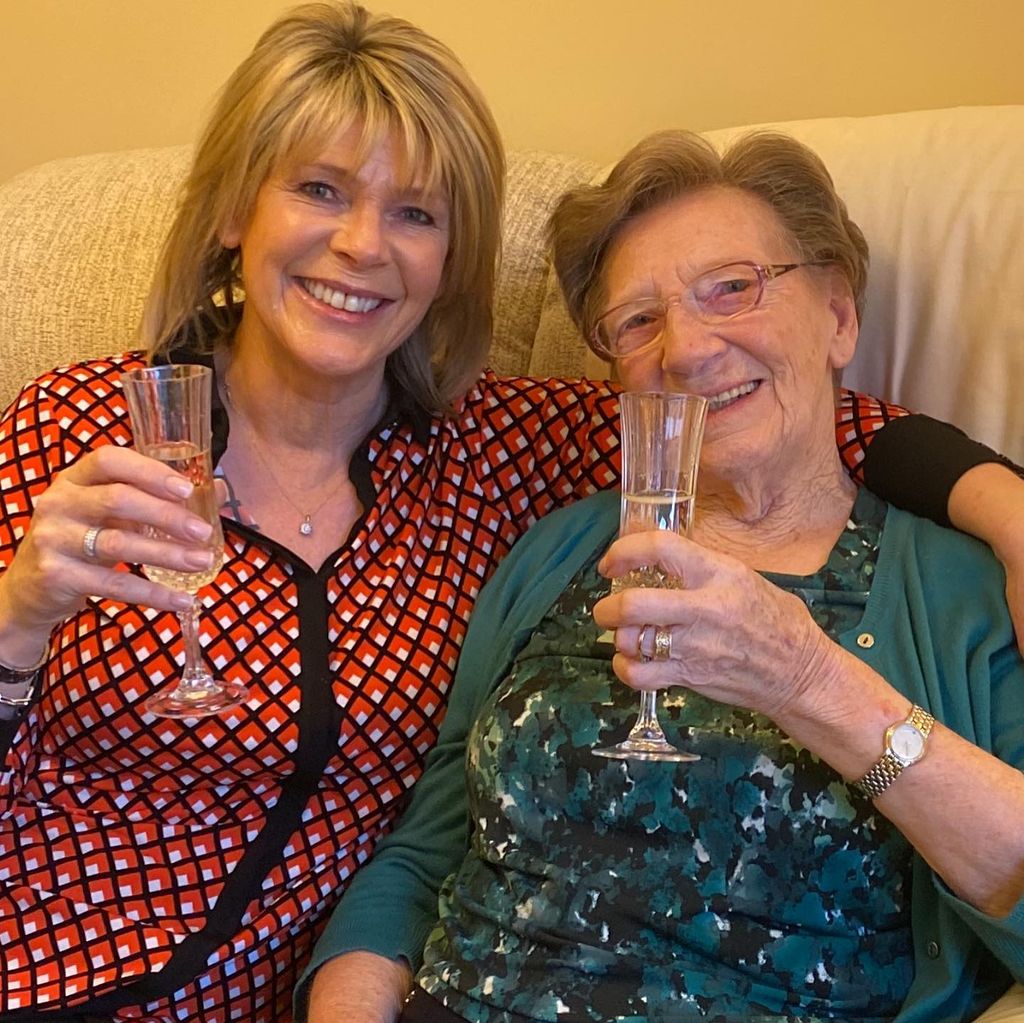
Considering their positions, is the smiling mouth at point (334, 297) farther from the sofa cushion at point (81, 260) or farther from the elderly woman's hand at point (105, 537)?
the sofa cushion at point (81, 260)

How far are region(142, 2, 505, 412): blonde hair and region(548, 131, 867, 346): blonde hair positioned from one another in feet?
0.60

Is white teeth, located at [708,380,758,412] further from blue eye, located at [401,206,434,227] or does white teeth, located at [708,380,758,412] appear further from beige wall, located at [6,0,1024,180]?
beige wall, located at [6,0,1024,180]

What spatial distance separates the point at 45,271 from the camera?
235 centimetres

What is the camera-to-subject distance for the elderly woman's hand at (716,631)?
1.07m

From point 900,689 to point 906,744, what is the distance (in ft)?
0.54

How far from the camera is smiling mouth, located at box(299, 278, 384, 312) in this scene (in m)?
1.59

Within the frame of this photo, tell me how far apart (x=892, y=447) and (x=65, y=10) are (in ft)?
7.46

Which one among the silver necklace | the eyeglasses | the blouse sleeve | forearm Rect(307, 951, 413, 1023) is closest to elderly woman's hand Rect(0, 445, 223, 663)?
the silver necklace

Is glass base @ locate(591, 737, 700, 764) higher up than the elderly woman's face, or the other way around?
the elderly woman's face

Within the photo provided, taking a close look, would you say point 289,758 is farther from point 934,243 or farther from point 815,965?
point 934,243

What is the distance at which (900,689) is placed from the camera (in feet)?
4.25

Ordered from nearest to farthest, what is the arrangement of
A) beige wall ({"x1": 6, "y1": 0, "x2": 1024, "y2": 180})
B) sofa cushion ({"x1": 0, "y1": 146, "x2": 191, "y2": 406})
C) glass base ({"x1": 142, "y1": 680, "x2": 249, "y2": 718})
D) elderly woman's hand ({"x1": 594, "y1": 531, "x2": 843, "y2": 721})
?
elderly woman's hand ({"x1": 594, "y1": 531, "x2": 843, "y2": 721})
glass base ({"x1": 142, "y1": 680, "x2": 249, "y2": 718})
beige wall ({"x1": 6, "y1": 0, "x2": 1024, "y2": 180})
sofa cushion ({"x1": 0, "y1": 146, "x2": 191, "y2": 406})

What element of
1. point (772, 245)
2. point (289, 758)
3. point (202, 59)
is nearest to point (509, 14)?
point (202, 59)

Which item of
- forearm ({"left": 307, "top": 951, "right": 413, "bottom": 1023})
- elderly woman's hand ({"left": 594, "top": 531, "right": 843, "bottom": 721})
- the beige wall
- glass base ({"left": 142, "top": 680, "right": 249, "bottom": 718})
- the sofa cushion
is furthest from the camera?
the sofa cushion
